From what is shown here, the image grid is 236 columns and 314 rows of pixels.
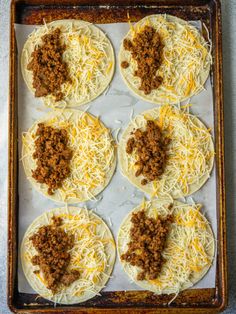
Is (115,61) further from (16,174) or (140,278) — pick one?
(140,278)

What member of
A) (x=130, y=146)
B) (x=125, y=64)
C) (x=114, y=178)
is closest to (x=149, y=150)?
(x=130, y=146)

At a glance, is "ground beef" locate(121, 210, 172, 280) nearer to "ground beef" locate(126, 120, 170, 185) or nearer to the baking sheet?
the baking sheet

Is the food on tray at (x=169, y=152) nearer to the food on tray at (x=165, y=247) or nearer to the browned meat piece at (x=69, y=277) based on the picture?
the food on tray at (x=165, y=247)

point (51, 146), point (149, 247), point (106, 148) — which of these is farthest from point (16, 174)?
point (149, 247)

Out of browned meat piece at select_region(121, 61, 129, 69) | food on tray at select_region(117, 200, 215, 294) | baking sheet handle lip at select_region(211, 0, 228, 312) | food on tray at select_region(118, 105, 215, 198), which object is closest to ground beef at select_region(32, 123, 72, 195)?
food on tray at select_region(118, 105, 215, 198)

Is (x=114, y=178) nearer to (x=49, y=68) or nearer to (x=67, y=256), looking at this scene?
Result: (x=67, y=256)

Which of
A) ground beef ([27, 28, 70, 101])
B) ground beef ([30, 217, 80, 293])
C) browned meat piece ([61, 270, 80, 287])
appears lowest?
browned meat piece ([61, 270, 80, 287])

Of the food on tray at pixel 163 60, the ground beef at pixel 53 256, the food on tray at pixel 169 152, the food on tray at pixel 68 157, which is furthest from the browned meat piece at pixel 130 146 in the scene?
the ground beef at pixel 53 256
